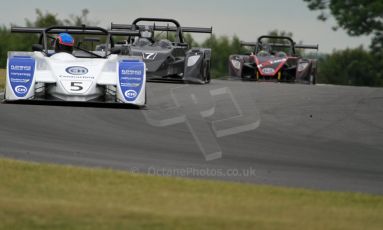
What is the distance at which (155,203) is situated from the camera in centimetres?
673

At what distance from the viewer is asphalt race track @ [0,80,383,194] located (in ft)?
29.1

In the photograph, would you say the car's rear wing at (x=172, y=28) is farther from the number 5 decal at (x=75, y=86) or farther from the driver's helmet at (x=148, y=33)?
the number 5 decal at (x=75, y=86)

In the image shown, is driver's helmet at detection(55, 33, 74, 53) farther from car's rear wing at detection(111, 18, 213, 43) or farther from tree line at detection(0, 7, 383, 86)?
tree line at detection(0, 7, 383, 86)

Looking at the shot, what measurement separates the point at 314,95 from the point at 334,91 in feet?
5.73

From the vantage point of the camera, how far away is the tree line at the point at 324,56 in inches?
2181

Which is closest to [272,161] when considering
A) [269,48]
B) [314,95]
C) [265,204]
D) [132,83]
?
[265,204]

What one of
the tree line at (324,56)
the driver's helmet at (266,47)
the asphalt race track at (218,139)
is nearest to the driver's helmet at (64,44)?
the asphalt race track at (218,139)

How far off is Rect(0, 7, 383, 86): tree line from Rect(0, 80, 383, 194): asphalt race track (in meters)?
37.4

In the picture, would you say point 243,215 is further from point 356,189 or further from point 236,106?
point 236,106

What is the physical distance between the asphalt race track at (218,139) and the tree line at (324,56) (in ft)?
123

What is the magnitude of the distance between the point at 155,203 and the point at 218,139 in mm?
4431

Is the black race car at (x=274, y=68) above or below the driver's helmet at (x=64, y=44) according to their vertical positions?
below

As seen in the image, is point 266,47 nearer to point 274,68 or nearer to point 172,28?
point 274,68

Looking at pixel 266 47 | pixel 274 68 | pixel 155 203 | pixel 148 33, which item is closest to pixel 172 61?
pixel 148 33
